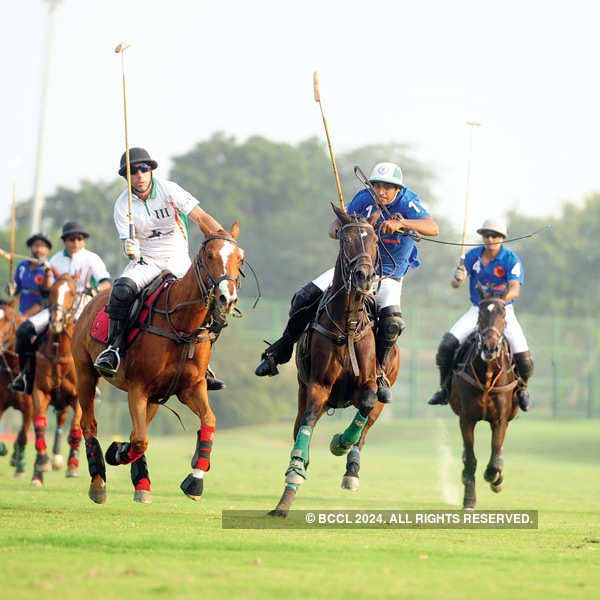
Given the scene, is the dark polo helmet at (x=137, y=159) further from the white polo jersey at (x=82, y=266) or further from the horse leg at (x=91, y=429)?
the white polo jersey at (x=82, y=266)

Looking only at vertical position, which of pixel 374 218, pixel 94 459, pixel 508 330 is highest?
pixel 374 218

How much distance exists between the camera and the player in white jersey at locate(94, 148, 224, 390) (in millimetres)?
11805

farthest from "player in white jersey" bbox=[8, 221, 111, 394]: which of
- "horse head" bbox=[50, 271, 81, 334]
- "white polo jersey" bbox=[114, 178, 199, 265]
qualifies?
"white polo jersey" bbox=[114, 178, 199, 265]

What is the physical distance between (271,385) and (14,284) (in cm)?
2923

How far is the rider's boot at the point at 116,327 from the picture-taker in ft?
38.3

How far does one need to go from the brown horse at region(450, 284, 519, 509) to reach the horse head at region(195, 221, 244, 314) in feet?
16.6

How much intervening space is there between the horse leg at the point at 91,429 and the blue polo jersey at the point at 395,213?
134 inches

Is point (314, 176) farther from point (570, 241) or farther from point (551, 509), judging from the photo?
point (551, 509)

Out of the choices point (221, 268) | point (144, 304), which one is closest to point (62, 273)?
point (144, 304)

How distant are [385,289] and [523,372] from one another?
3.85 meters

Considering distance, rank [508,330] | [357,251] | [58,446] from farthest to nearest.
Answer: [58,446]
[508,330]
[357,251]

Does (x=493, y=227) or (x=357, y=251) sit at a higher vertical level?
(x=493, y=227)

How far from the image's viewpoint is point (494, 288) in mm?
15625

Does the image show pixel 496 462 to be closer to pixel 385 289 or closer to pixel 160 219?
pixel 385 289
